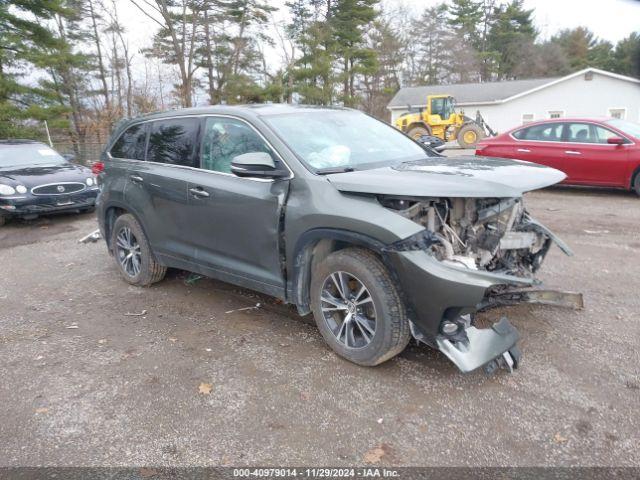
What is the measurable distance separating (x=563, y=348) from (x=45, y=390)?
Answer: 3.57 metres

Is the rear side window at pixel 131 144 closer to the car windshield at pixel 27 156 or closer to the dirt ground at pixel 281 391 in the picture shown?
the dirt ground at pixel 281 391

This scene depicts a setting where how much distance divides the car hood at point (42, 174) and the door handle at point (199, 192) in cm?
573

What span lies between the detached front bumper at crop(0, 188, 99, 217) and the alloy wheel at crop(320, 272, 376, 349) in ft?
22.9

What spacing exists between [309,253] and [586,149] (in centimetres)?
771

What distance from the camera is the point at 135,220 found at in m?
4.95

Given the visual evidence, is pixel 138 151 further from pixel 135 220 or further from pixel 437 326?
pixel 437 326

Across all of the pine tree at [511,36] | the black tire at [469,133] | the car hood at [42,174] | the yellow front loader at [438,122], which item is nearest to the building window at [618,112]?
the yellow front loader at [438,122]

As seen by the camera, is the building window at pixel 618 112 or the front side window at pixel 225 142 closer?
the front side window at pixel 225 142

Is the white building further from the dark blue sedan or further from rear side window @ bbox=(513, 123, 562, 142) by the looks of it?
the dark blue sedan

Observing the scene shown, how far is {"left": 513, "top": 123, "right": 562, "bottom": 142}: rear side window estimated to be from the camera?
956 cm

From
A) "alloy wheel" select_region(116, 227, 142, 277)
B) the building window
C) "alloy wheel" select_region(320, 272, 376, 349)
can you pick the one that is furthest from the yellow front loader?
"alloy wheel" select_region(320, 272, 376, 349)

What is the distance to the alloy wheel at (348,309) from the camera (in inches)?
127

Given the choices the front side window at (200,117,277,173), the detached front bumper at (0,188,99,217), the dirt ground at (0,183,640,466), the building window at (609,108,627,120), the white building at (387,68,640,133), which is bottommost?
the dirt ground at (0,183,640,466)

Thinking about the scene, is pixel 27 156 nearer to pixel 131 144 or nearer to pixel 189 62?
pixel 131 144
